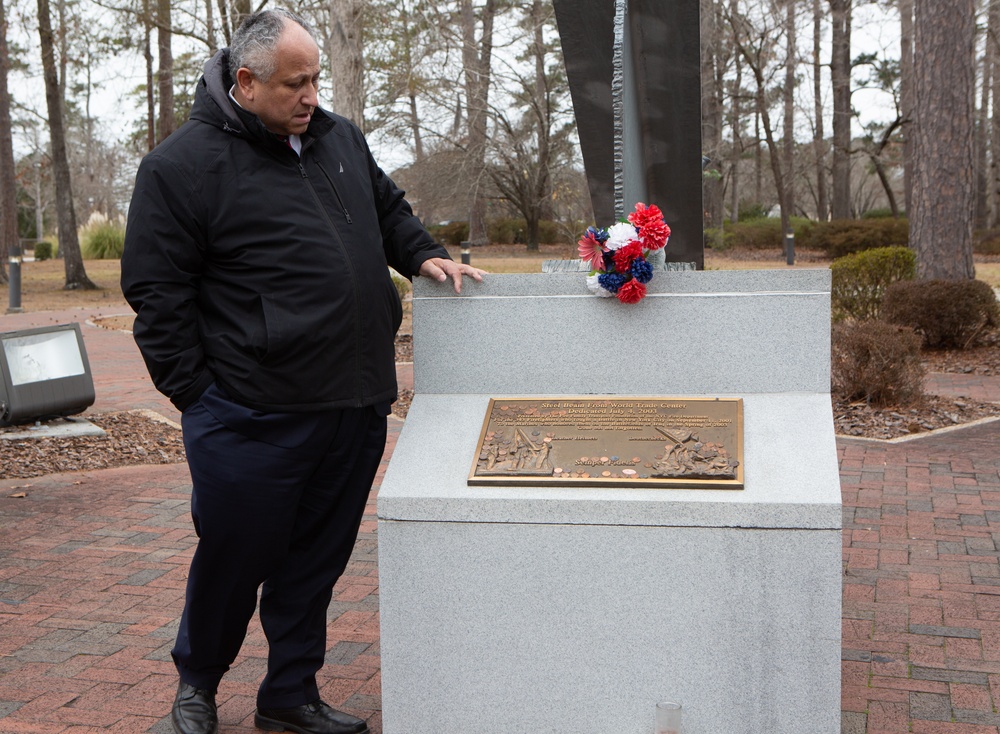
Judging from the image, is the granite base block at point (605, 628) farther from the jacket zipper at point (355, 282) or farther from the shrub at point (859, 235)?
the shrub at point (859, 235)

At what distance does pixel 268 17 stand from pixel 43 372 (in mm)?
5608

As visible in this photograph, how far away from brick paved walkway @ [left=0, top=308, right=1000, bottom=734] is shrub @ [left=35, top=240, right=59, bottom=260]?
30.9 meters

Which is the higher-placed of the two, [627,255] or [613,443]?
[627,255]

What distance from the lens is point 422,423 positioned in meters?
3.13

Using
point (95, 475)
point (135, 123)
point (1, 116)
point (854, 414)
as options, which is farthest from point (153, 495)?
point (135, 123)

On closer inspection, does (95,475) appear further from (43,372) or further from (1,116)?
(1,116)

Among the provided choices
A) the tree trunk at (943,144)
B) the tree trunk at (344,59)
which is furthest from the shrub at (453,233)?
the tree trunk at (943,144)

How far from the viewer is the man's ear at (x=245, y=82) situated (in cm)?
270

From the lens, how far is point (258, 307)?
9.02 ft

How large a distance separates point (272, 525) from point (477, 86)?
63.3 feet

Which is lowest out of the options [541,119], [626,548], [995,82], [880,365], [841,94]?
[880,365]

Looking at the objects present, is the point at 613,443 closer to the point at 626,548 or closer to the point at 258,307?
the point at 626,548

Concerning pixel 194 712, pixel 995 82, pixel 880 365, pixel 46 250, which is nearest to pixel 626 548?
pixel 194 712

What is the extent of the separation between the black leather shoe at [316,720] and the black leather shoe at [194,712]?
0.16m
